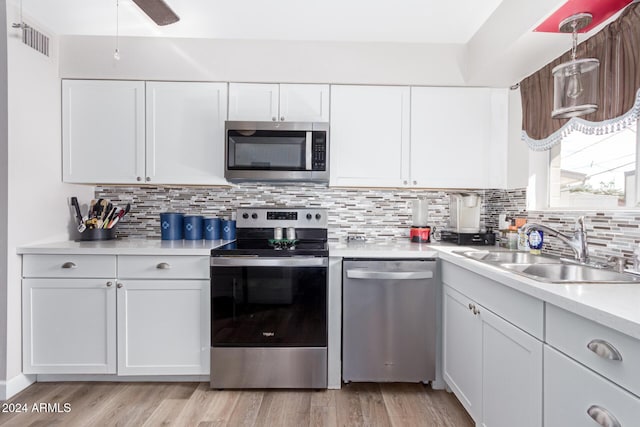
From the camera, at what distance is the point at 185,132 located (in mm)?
2402

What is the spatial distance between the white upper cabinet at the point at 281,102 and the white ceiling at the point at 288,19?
0.33 m

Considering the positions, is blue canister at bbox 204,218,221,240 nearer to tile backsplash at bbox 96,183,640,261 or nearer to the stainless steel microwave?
tile backsplash at bbox 96,183,640,261

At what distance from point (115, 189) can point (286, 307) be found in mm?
1680

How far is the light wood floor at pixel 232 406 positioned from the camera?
6.00 feet

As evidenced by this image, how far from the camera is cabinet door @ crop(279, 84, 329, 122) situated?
2.40 meters

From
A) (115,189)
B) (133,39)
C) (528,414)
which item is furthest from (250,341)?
(133,39)

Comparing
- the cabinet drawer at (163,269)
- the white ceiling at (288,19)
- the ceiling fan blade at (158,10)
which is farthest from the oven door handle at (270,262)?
the white ceiling at (288,19)

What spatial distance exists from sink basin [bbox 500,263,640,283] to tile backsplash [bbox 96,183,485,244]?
3.32 ft

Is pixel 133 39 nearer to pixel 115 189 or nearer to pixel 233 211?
pixel 115 189

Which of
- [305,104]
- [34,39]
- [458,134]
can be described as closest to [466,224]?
[458,134]

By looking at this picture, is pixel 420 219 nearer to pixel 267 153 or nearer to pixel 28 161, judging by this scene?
pixel 267 153

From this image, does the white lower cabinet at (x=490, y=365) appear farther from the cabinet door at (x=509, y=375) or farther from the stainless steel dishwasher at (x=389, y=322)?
the stainless steel dishwasher at (x=389, y=322)

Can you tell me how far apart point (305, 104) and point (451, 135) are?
1.02m

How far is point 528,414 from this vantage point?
1272mm
